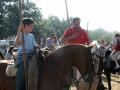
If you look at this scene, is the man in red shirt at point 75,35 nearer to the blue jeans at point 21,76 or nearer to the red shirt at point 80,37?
the red shirt at point 80,37

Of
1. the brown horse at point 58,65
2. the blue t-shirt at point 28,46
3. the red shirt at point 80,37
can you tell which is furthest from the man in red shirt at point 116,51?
the blue t-shirt at point 28,46

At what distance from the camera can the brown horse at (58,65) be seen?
24.9 ft

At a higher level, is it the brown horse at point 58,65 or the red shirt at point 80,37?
the red shirt at point 80,37

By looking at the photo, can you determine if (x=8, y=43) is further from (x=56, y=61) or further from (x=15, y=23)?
(x=56, y=61)

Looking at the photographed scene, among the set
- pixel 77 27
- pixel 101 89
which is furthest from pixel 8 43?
pixel 77 27

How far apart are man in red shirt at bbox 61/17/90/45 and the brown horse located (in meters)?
1.85

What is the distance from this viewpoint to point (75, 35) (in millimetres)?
9609

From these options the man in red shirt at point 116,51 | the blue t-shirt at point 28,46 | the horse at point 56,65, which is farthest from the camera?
the man in red shirt at point 116,51

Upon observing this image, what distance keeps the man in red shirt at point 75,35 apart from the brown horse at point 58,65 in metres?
1.85

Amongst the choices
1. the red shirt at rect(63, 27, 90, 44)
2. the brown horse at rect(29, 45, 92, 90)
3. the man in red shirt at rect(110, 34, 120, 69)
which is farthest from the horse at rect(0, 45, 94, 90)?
the man in red shirt at rect(110, 34, 120, 69)

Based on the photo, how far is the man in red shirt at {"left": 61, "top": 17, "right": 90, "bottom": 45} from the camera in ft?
31.6

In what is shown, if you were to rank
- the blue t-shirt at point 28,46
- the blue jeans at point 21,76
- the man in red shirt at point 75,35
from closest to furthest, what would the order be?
the blue t-shirt at point 28,46 → the blue jeans at point 21,76 → the man in red shirt at point 75,35

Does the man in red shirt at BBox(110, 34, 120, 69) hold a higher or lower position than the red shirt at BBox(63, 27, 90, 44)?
lower

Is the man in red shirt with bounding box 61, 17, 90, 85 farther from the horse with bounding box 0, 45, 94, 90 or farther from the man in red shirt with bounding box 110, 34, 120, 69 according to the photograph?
the man in red shirt with bounding box 110, 34, 120, 69
